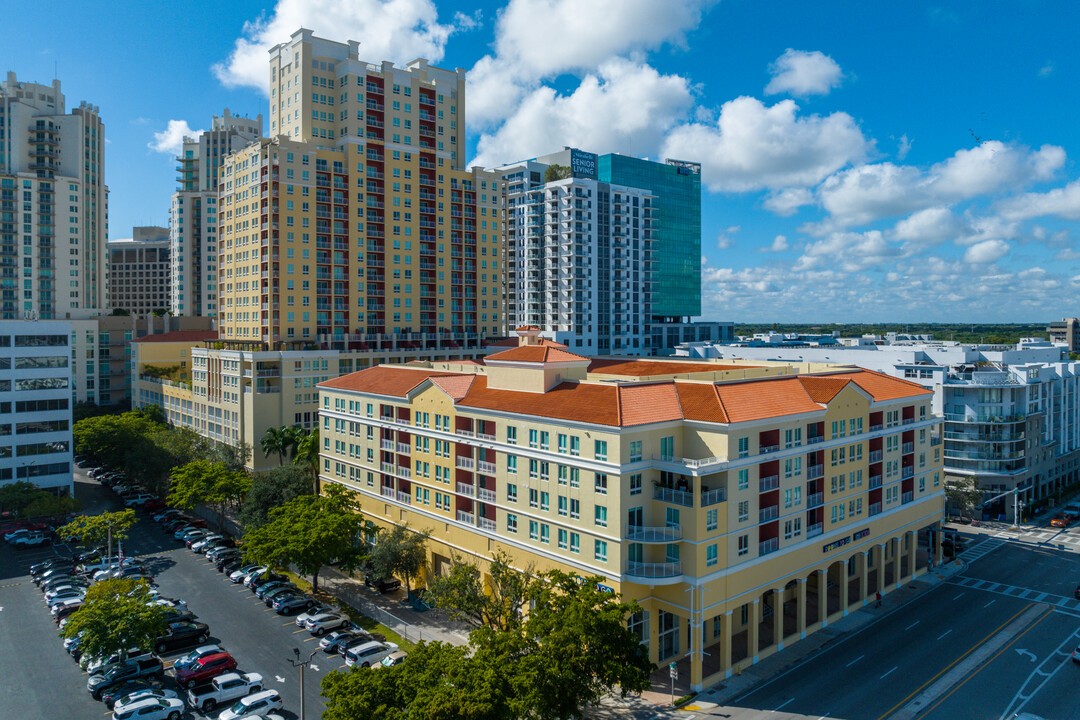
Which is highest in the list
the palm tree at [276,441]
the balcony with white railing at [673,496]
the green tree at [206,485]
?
the balcony with white railing at [673,496]

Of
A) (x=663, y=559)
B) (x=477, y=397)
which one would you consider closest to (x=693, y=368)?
(x=477, y=397)

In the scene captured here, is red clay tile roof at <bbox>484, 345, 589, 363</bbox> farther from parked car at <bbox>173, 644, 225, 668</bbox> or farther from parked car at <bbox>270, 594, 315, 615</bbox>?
parked car at <bbox>173, 644, 225, 668</bbox>

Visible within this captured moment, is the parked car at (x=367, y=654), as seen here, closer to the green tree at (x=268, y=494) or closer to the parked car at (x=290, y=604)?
the parked car at (x=290, y=604)

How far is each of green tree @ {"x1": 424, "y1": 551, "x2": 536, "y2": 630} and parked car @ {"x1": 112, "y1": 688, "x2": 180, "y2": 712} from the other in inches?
731

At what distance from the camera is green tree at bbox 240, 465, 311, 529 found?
254 ft

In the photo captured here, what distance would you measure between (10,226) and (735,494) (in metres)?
176

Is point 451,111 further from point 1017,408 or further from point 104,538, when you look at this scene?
point 1017,408

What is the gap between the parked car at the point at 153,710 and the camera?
1786 inches

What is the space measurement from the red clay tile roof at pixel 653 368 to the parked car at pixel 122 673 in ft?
169

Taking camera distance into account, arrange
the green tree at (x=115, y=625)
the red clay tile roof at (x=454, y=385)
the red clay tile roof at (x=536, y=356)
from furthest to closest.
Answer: the red clay tile roof at (x=454, y=385)
the red clay tile roof at (x=536, y=356)
the green tree at (x=115, y=625)

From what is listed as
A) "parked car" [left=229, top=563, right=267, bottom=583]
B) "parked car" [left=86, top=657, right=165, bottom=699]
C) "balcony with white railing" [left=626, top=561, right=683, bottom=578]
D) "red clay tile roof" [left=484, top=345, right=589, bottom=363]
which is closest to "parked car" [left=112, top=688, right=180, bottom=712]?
"parked car" [left=86, top=657, right=165, bottom=699]

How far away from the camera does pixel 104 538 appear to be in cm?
7606

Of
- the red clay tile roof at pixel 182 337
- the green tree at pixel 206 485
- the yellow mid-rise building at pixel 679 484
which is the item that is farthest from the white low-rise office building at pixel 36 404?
the red clay tile roof at pixel 182 337

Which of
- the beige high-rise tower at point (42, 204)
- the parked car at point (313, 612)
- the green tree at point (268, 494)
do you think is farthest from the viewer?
the beige high-rise tower at point (42, 204)
